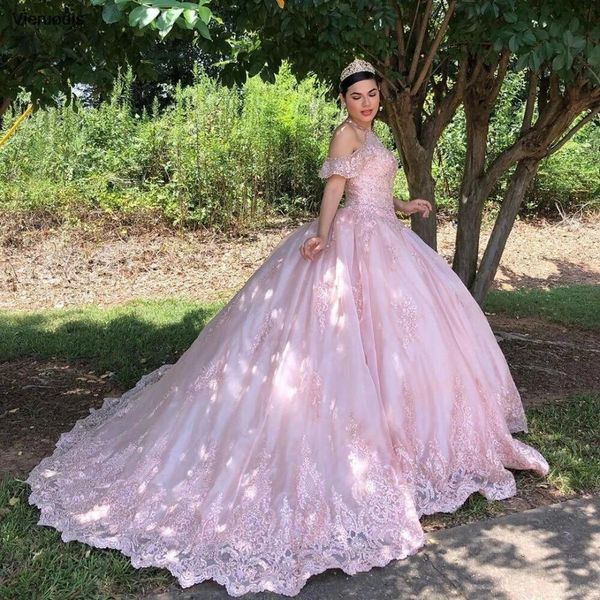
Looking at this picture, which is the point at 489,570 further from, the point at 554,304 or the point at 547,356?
the point at 554,304

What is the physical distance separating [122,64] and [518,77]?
9.04m

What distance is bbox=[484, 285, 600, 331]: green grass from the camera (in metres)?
6.95

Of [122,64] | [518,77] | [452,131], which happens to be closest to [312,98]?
[452,131]

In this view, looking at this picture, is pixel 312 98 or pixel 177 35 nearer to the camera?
pixel 177 35

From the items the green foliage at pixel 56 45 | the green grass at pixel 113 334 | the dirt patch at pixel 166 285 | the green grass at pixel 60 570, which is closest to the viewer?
the green grass at pixel 60 570

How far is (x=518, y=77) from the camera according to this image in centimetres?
1122

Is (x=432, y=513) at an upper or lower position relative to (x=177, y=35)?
lower

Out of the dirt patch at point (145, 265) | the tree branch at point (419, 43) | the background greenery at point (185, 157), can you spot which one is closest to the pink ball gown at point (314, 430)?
the tree branch at point (419, 43)

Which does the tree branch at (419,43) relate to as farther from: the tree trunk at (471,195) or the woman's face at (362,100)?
the woman's face at (362,100)

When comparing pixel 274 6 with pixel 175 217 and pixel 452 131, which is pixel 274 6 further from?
pixel 452 131

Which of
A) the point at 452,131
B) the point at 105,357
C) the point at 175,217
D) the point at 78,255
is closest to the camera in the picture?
the point at 105,357

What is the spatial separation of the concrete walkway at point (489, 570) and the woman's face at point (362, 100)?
1.95 m

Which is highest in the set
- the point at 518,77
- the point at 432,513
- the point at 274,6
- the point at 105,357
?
the point at 518,77

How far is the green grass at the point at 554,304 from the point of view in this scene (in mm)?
6945
